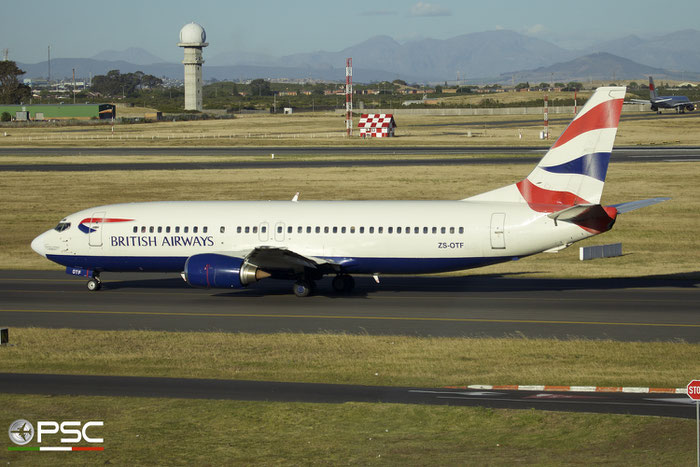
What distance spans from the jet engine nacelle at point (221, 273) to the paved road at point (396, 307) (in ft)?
3.41

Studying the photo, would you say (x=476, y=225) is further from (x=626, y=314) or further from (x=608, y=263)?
(x=608, y=263)

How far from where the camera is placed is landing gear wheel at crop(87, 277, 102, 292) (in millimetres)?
39812

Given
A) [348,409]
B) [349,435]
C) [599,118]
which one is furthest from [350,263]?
[349,435]

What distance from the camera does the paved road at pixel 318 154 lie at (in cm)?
9000

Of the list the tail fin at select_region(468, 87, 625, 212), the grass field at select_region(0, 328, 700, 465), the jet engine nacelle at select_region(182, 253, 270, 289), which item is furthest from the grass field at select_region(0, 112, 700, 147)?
the grass field at select_region(0, 328, 700, 465)

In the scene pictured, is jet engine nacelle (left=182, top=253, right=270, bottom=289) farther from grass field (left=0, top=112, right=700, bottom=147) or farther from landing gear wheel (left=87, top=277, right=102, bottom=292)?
grass field (left=0, top=112, right=700, bottom=147)

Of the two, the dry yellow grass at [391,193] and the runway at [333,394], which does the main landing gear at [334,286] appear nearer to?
the dry yellow grass at [391,193]

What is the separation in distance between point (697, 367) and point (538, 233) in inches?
415

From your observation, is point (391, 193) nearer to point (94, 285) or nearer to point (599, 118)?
point (94, 285)

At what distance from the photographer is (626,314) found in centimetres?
3244

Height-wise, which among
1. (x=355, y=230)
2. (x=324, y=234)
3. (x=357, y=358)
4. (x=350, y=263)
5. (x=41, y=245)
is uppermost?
(x=355, y=230)

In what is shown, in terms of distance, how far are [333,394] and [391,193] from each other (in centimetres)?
4846

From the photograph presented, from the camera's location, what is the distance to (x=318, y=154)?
101875mm

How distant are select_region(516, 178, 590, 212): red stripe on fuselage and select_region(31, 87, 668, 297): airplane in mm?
39
